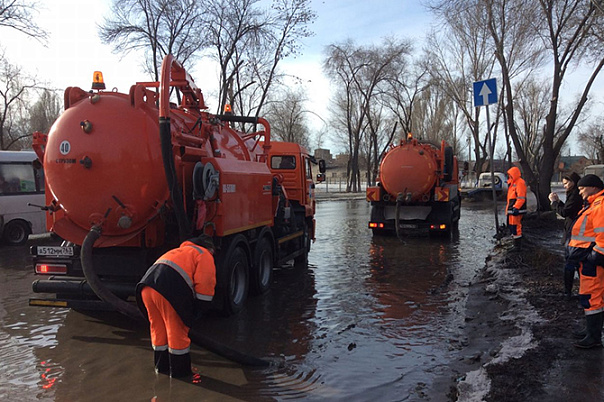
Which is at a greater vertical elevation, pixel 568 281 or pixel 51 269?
pixel 51 269

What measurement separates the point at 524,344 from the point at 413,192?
8.49 m

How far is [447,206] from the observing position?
1288 cm

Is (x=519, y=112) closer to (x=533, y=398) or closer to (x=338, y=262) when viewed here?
(x=338, y=262)

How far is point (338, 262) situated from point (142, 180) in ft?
18.7

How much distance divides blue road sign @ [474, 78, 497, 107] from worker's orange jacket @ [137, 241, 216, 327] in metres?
7.97

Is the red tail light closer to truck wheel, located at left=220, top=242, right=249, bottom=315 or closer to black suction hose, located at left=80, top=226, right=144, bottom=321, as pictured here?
black suction hose, located at left=80, top=226, right=144, bottom=321

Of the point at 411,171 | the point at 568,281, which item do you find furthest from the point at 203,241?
the point at 411,171

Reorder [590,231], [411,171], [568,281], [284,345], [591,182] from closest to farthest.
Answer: [590,231], [591,182], [284,345], [568,281], [411,171]

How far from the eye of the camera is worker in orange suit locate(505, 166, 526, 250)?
949cm

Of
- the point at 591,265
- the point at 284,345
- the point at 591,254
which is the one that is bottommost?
the point at 284,345

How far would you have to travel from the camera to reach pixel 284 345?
505 cm

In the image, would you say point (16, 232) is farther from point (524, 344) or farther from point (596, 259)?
point (596, 259)

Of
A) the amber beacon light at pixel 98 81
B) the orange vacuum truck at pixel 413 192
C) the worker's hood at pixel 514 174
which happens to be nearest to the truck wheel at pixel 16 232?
the amber beacon light at pixel 98 81

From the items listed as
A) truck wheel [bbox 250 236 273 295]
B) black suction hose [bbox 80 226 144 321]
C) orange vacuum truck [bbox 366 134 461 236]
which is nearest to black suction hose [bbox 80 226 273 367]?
black suction hose [bbox 80 226 144 321]
